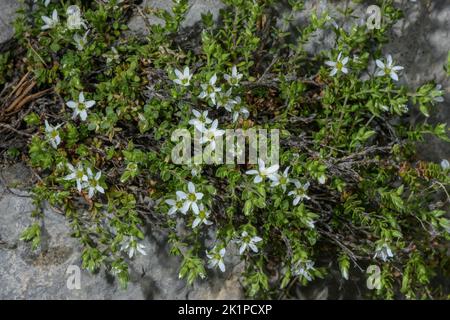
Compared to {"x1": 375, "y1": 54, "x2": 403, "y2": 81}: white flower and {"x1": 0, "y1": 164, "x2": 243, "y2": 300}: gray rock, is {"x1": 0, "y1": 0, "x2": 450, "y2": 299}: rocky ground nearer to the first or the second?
{"x1": 0, "y1": 164, "x2": 243, "y2": 300}: gray rock

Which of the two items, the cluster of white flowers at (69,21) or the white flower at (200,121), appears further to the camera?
the cluster of white flowers at (69,21)

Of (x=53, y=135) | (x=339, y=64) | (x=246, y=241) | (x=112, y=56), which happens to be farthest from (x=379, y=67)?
(x=53, y=135)

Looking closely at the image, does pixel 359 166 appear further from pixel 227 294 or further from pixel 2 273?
pixel 2 273

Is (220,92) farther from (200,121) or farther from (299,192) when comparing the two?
(299,192)

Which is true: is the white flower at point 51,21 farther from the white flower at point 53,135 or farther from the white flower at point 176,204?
the white flower at point 176,204

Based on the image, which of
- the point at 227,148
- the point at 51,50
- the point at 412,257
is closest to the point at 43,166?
the point at 51,50

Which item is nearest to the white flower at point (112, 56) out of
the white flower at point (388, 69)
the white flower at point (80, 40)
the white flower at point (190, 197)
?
the white flower at point (80, 40)

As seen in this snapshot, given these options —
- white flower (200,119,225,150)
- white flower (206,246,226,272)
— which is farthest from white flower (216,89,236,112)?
white flower (206,246,226,272)
